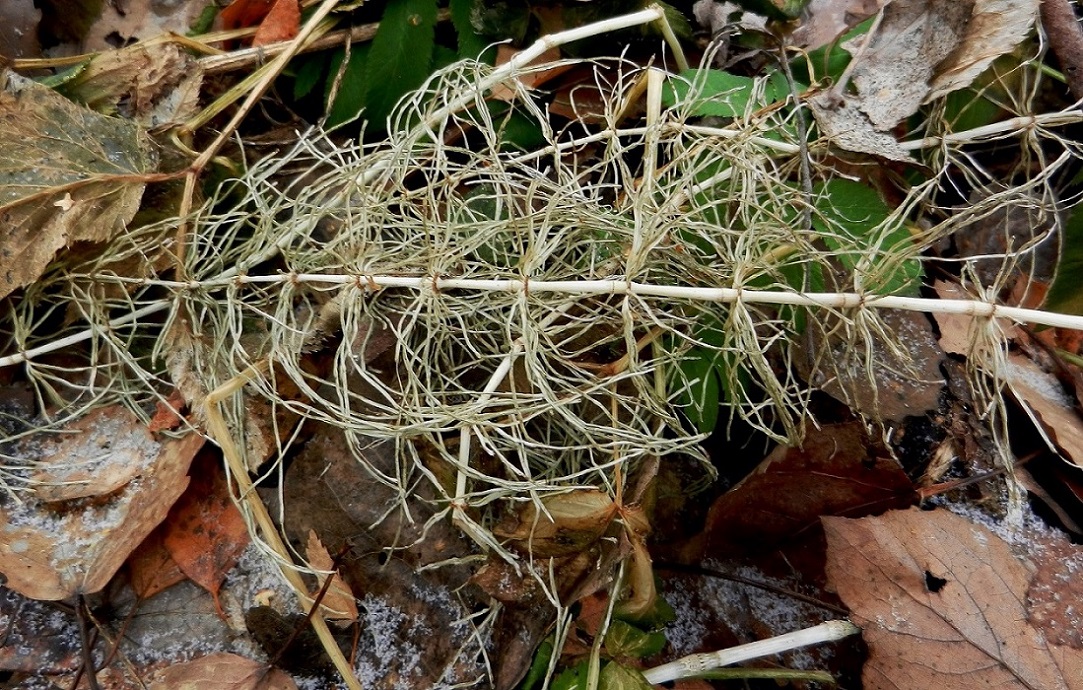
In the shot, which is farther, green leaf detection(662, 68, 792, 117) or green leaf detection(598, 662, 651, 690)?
green leaf detection(662, 68, 792, 117)

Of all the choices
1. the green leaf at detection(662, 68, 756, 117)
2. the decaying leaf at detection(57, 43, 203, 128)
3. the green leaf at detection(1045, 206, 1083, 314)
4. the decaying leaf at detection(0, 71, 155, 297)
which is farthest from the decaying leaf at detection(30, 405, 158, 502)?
the green leaf at detection(1045, 206, 1083, 314)

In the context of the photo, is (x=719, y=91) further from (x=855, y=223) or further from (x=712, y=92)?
(x=855, y=223)

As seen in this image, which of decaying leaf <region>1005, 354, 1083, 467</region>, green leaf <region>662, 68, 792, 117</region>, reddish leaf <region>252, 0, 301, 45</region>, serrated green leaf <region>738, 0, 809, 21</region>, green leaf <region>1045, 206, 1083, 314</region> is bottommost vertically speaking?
decaying leaf <region>1005, 354, 1083, 467</region>

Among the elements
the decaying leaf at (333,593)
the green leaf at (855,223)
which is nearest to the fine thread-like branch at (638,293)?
the green leaf at (855,223)

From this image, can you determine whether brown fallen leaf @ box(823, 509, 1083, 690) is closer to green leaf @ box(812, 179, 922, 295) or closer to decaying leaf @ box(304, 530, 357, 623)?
green leaf @ box(812, 179, 922, 295)

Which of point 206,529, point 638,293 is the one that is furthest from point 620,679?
point 206,529

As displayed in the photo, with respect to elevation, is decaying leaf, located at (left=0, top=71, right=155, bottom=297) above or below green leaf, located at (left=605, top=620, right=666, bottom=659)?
above

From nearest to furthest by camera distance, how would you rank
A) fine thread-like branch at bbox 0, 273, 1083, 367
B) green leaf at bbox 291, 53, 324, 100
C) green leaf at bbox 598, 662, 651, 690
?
fine thread-like branch at bbox 0, 273, 1083, 367, green leaf at bbox 598, 662, 651, 690, green leaf at bbox 291, 53, 324, 100
